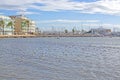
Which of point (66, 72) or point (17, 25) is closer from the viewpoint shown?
point (66, 72)

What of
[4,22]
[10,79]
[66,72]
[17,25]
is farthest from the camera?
[17,25]

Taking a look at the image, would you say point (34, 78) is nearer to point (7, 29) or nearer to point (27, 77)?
point (27, 77)

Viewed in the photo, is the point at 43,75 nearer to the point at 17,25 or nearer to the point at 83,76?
the point at 83,76

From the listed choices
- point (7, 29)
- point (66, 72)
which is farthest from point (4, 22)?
point (66, 72)

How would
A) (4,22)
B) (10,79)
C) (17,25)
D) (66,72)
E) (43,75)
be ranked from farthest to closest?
(17,25) < (4,22) < (66,72) < (43,75) < (10,79)

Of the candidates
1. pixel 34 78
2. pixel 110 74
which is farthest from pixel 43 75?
pixel 110 74

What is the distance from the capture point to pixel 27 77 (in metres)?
20.4

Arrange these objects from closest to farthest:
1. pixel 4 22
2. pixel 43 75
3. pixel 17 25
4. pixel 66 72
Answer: pixel 43 75, pixel 66 72, pixel 4 22, pixel 17 25

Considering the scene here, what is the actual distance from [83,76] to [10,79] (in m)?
5.12

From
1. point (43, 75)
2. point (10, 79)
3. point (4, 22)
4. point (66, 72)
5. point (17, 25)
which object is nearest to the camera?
point (10, 79)

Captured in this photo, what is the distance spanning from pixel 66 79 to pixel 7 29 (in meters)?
157

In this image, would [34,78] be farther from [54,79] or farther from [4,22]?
[4,22]

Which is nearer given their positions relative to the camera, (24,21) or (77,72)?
(77,72)

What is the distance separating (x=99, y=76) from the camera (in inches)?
842
